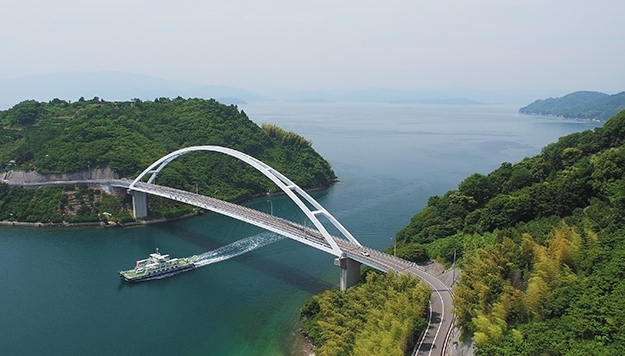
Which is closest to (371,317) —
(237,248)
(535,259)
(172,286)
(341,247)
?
(535,259)

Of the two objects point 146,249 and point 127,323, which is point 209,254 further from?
point 127,323

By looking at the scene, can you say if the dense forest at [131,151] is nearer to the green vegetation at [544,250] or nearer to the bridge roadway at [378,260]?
the bridge roadway at [378,260]

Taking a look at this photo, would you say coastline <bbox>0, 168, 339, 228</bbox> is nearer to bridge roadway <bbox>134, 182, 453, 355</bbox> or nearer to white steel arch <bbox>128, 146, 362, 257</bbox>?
bridge roadway <bbox>134, 182, 453, 355</bbox>

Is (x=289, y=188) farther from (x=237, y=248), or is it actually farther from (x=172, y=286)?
(x=172, y=286)

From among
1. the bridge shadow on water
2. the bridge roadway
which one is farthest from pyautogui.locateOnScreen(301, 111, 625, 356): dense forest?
the bridge shadow on water

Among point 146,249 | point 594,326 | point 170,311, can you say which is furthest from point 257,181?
point 594,326

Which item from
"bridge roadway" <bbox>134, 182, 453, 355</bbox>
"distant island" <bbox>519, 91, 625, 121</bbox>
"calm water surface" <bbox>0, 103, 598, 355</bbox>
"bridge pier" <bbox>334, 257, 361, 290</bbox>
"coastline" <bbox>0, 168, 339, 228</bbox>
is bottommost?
"calm water surface" <bbox>0, 103, 598, 355</bbox>
